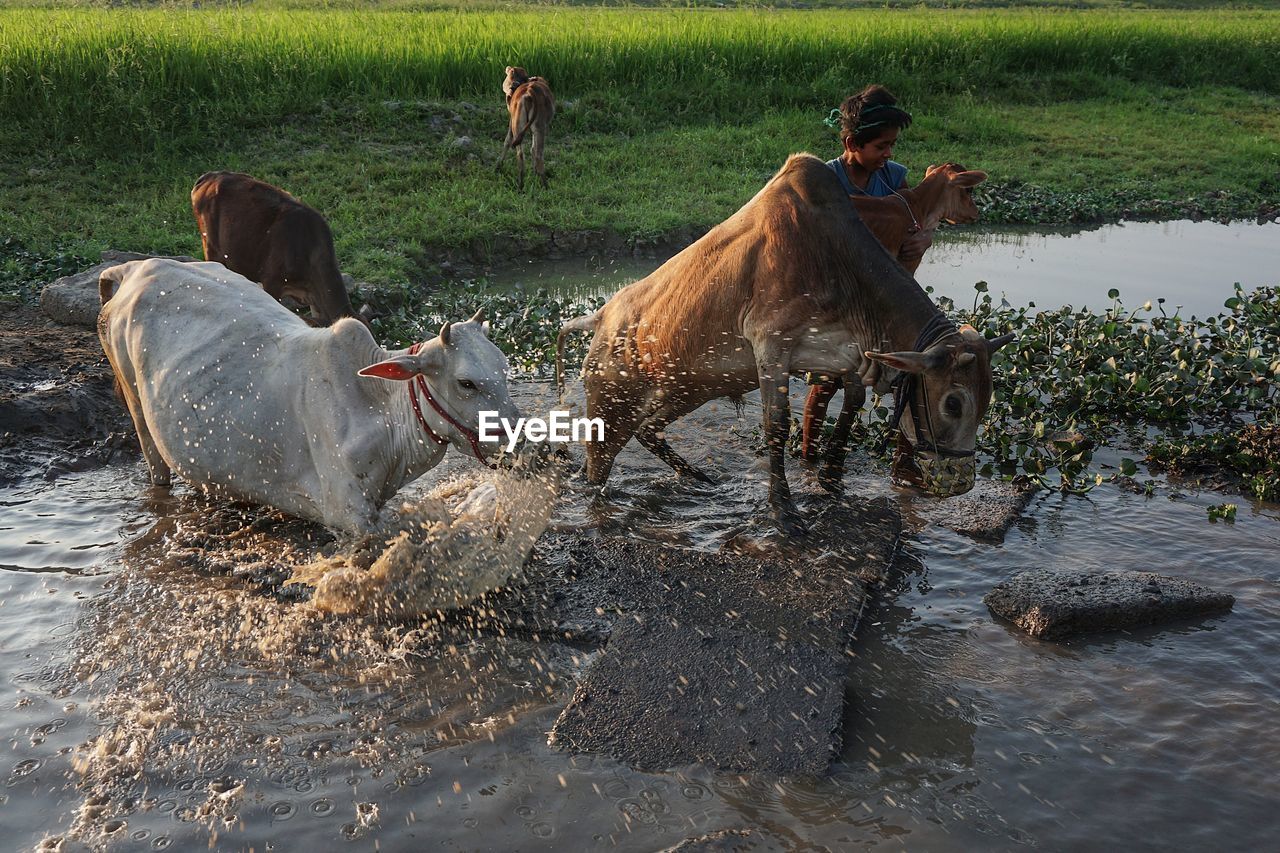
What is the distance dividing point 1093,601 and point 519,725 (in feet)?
8.13

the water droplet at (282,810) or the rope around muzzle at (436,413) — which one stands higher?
the rope around muzzle at (436,413)

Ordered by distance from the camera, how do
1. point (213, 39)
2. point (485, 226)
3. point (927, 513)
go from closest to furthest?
point (927, 513) → point (485, 226) → point (213, 39)

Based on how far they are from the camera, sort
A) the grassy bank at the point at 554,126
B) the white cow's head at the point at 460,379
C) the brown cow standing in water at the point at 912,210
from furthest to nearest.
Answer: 1. the grassy bank at the point at 554,126
2. the brown cow standing in water at the point at 912,210
3. the white cow's head at the point at 460,379

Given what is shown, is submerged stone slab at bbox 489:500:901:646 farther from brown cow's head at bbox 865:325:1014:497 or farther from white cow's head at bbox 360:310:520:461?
white cow's head at bbox 360:310:520:461

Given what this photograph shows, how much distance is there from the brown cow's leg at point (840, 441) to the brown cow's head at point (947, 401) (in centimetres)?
74

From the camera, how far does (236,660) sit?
415 centimetres

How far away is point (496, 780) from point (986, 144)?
571 inches

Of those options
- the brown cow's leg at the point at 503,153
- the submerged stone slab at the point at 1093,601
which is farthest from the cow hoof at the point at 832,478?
the brown cow's leg at the point at 503,153

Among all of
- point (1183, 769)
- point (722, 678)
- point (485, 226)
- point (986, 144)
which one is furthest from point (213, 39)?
point (1183, 769)

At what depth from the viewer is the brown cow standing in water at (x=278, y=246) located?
7.48 m

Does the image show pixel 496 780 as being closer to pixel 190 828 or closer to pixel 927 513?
pixel 190 828

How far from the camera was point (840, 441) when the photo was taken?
5867mm

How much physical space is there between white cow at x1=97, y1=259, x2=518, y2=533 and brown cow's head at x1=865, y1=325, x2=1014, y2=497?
1841 mm

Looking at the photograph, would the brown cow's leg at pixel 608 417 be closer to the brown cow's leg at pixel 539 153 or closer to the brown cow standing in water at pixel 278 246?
the brown cow standing in water at pixel 278 246
